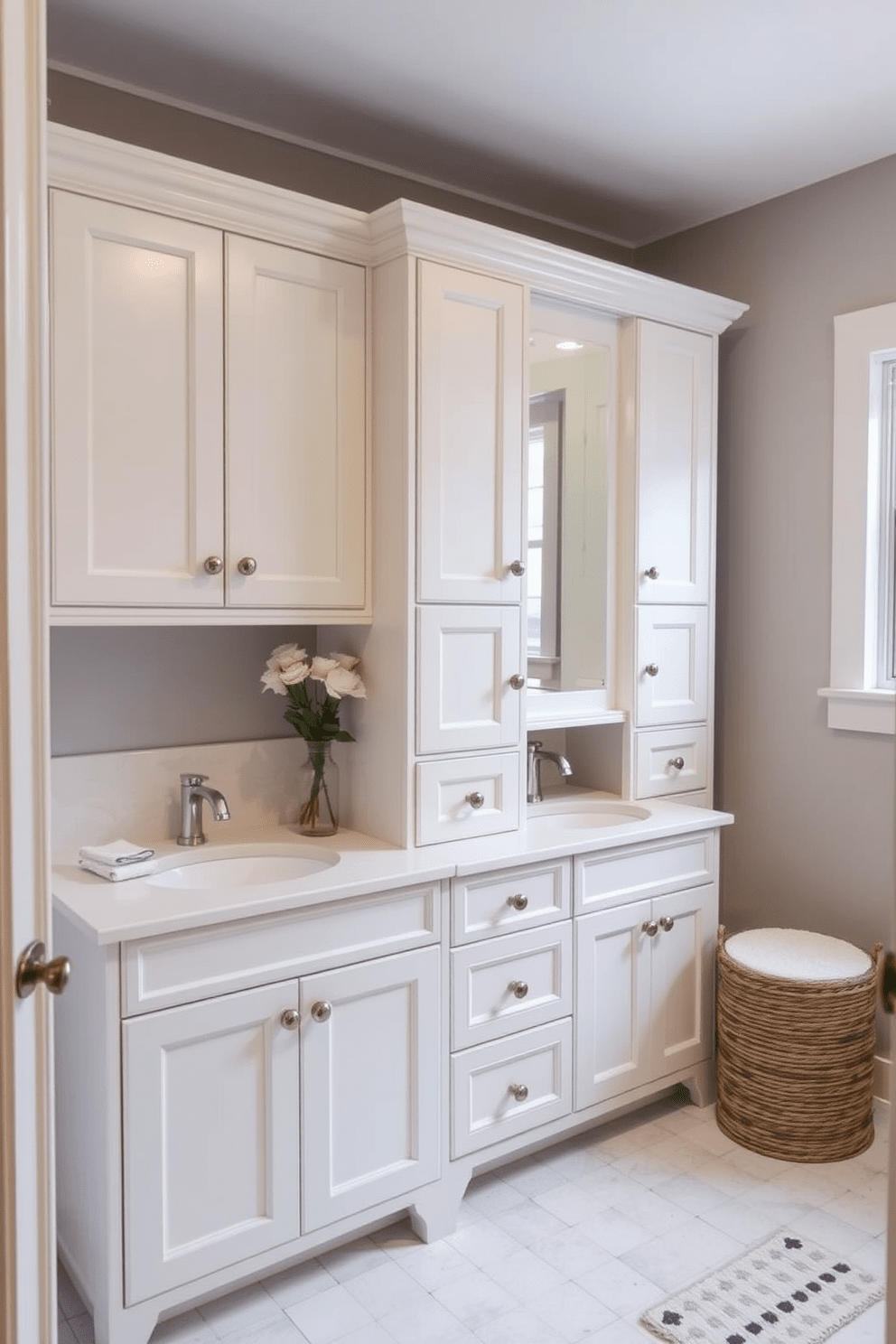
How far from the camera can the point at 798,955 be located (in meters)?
2.62

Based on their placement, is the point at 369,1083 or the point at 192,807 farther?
the point at 192,807

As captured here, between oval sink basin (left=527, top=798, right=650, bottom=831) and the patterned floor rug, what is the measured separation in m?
1.03

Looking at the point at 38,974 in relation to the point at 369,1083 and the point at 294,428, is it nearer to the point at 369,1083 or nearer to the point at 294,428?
the point at 369,1083

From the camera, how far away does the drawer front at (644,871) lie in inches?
97.3

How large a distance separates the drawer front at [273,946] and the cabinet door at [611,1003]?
19.0 inches

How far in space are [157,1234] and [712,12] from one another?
8.24ft

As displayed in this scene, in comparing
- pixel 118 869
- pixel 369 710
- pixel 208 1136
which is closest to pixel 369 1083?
pixel 208 1136

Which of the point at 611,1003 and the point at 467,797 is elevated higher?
the point at 467,797

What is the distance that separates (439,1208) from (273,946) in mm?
727

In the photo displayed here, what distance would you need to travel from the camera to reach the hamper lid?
2514 millimetres

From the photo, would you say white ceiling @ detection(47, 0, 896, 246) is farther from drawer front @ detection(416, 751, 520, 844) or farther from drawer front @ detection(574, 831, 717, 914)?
drawer front @ detection(574, 831, 717, 914)

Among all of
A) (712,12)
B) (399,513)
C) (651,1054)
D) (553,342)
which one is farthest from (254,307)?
(651,1054)

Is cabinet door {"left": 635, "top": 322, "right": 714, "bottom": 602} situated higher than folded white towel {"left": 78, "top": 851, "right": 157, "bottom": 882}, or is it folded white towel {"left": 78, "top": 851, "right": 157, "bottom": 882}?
cabinet door {"left": 635, "top": 322, "right": 714, "bottom": 602}

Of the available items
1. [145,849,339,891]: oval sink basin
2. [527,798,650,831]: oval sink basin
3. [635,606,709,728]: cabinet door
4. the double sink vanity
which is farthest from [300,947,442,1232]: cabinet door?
[635,606,709,728]: cabinet door
